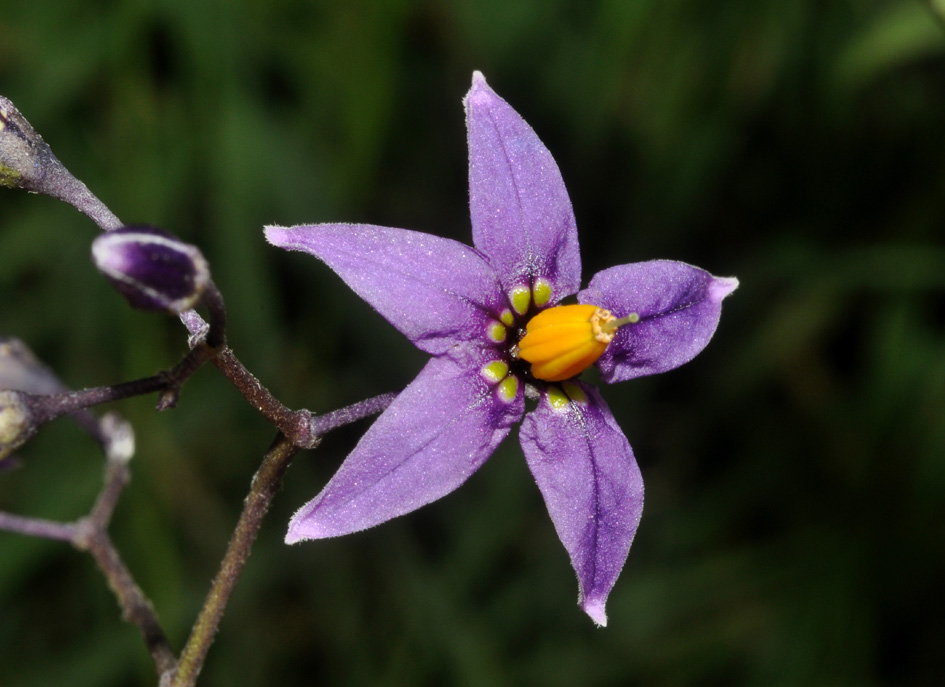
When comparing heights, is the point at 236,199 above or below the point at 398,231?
below

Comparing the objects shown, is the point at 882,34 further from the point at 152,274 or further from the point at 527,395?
the point at 152,274

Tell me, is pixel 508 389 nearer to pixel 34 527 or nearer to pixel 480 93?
pixel 480 93

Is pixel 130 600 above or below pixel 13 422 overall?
below

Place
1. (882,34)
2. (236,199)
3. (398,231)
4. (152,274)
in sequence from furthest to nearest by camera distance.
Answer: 1. (236,199)
2. (882,34)
3. (398,231)
4. (152,274)

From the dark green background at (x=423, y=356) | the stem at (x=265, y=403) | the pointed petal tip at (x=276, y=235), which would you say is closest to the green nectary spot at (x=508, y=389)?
the stem at (x=265, y=403)

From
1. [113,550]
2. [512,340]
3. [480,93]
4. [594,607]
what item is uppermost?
[480,93]

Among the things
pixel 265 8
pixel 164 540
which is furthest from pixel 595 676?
pixel 265 8

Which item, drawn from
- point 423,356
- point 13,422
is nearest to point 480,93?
point 13,422
